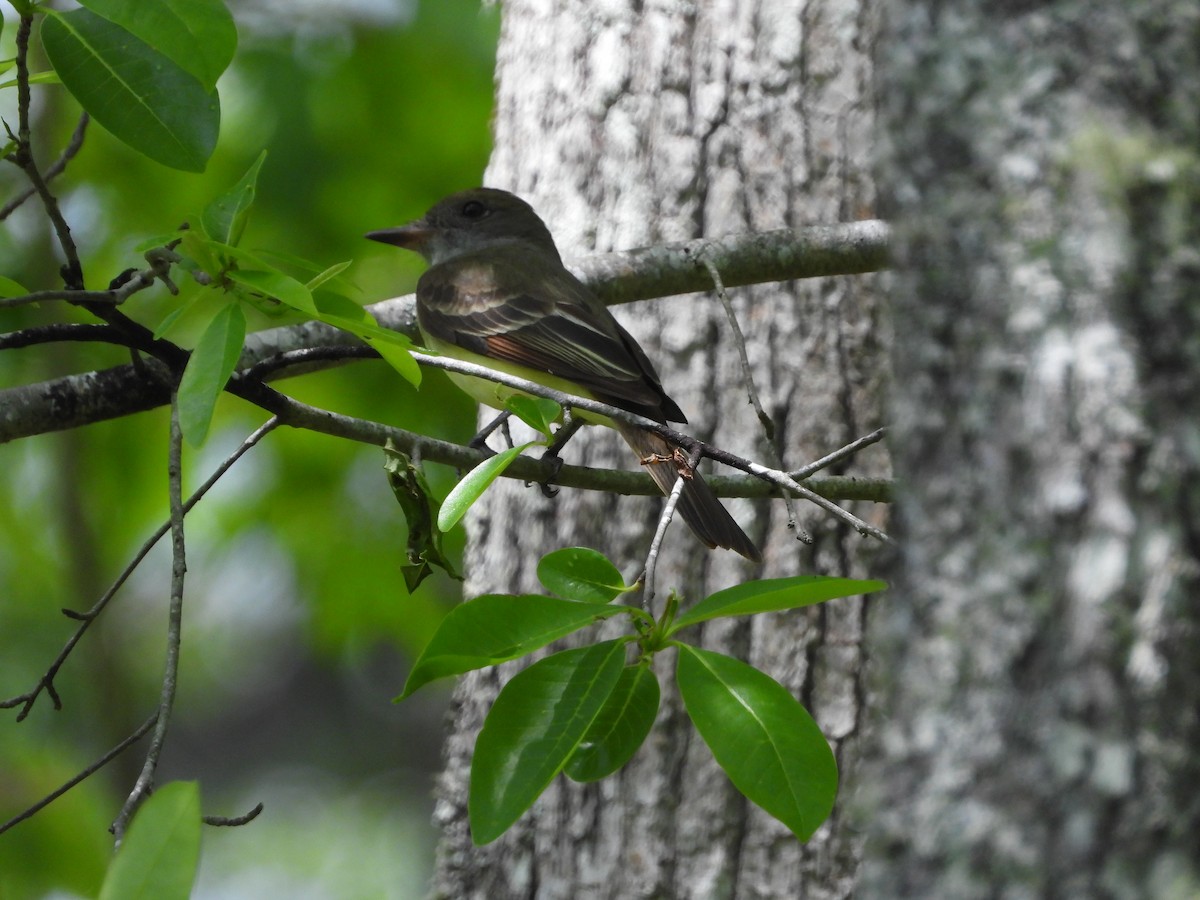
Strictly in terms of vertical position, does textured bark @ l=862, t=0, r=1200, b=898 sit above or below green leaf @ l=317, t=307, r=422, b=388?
below

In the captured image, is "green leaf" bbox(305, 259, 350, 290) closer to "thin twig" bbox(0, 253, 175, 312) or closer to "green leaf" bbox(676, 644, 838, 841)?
"thin twig" bbox(0, 253, 175, 312)

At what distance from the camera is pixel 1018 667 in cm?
138

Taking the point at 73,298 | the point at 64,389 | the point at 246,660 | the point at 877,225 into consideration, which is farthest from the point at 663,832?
the point at 246,660

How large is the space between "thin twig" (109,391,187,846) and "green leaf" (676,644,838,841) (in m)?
0.78

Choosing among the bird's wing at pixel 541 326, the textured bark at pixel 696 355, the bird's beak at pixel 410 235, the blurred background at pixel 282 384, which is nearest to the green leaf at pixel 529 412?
the bird's wing at pixel 541 326

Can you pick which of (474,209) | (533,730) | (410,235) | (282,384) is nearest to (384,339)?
(533,730)

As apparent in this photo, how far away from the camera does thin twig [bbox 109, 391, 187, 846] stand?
5.97 ft

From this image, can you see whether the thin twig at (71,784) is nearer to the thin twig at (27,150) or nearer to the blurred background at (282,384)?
the thin twig at (27,150)

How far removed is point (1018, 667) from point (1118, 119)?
62cm

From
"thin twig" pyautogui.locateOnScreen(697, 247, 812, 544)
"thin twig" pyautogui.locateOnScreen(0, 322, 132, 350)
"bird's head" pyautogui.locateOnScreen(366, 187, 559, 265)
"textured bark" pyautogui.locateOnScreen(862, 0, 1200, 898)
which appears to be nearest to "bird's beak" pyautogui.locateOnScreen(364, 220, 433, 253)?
"bird's head" pyautogui.locateOnScreen(366, 187, 559, 265)

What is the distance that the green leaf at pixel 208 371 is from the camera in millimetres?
1831

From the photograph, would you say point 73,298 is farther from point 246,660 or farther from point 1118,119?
point 246,660

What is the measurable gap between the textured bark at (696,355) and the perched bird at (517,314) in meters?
0.19

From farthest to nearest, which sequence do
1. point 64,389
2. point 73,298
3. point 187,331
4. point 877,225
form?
point 187,331 < point 877,225 < point 64,389 < point 73,298
